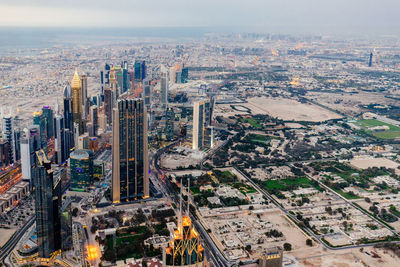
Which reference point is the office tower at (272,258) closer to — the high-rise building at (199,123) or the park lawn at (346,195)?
the park lawn at (346,195)

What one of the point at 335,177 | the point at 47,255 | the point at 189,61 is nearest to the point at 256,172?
the point at 335,177

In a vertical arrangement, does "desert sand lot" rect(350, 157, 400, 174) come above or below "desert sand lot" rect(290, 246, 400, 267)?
above

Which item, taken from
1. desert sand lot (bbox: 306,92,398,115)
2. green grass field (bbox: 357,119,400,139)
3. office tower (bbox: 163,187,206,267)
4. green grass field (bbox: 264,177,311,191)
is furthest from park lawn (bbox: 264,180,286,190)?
desert sand lot (bbox: 306,92,398,115)

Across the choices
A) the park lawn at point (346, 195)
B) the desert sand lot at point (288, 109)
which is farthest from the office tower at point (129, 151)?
the desert sand lot at point (288, 109)

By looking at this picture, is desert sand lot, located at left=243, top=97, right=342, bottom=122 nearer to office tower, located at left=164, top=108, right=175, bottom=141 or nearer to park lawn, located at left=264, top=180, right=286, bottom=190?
office tower, located at left=164, top=108, right=175, bottom=141

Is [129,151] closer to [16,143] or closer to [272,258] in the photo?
[16,143]

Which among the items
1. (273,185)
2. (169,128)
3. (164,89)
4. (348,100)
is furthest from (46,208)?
(348,100)
